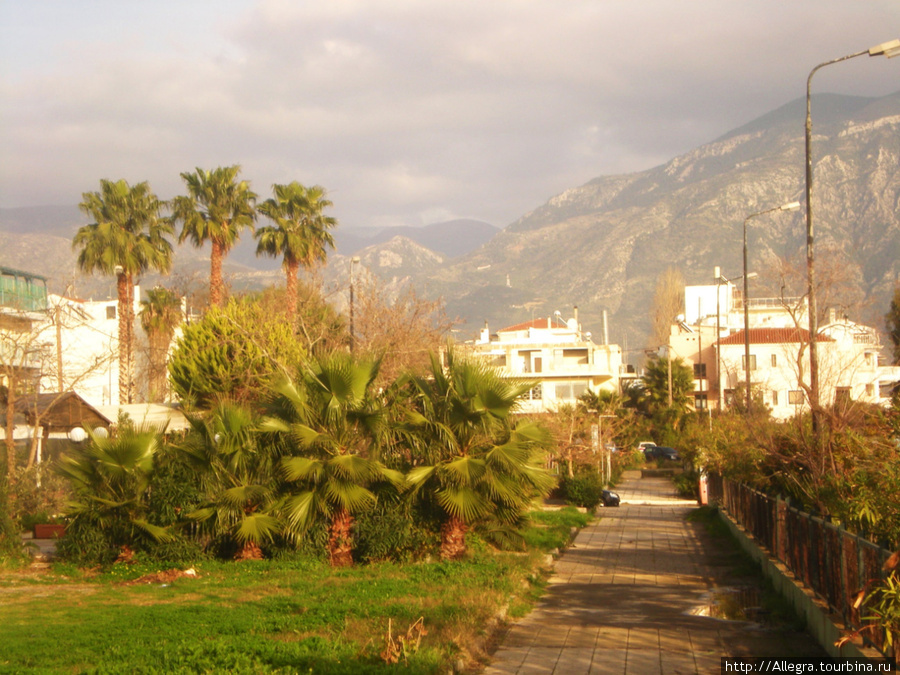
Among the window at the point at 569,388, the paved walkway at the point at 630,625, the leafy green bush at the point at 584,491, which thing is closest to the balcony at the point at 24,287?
the leafy green bush at the point at 584,491

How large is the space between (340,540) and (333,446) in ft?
5.74

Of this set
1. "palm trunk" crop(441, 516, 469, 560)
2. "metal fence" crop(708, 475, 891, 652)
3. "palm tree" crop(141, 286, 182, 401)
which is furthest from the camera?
→ "palm tree" crop(141, 286, 182, 401)

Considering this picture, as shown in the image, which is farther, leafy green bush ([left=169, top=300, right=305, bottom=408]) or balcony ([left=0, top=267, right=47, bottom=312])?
balcony ([left=0, top=267, right=47, bottom=312])

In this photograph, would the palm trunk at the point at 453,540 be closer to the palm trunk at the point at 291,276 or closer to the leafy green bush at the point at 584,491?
the leafy green bush at the point at 584,491

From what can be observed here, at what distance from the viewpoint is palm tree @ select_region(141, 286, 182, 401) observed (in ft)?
162

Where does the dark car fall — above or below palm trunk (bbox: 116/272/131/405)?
below

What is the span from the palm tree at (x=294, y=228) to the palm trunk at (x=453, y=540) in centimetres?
2604

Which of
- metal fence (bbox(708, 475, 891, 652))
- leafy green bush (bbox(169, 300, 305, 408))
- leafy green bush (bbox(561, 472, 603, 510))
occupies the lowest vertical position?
leafy green bush (bbox(561, 472, 603, 510))

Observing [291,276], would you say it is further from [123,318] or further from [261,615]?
[261,615]

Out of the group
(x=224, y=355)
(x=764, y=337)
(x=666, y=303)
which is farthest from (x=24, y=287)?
(x=666, y=303)

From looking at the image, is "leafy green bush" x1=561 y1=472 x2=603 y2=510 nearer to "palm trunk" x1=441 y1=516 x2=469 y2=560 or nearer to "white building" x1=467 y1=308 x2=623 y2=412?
"palm trunk" x1=441 y1=516 x2=469 y2=560

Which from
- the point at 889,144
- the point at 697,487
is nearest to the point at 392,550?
the point at 697,487

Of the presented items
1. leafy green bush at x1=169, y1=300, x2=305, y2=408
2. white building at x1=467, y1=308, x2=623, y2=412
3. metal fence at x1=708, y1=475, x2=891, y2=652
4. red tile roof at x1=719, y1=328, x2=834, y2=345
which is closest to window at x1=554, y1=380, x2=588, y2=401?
white building at x1=467, y1=308, x2=623, y2=412

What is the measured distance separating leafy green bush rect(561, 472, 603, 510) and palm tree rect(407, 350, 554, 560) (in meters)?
15.8
